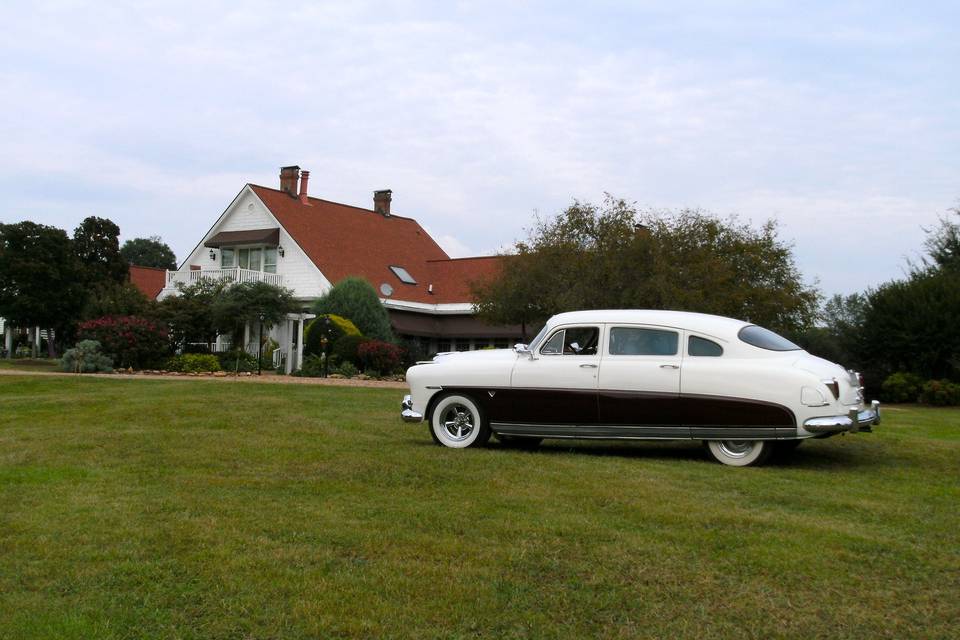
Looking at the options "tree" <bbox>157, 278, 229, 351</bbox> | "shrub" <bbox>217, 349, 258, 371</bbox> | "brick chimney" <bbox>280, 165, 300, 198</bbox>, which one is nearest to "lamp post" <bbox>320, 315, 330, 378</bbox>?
"shrub" <bbox>217, 349, 258, 371</bbox>

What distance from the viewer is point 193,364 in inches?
1101

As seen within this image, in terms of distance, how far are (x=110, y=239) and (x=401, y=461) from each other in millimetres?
41511

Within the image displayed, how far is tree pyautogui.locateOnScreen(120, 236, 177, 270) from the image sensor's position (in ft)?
338

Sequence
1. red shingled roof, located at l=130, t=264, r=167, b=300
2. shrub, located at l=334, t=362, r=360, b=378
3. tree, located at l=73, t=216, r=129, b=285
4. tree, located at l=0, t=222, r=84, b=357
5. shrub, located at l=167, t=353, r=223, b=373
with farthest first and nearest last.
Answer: red shingled roof, located at l=130, t=264, r=167, b=300
tree, located at l=73, t=216, r=129, b=285
tree, located at l=0, t=222, r=84, b=357
shrub, located at l=334, t=362, r=360, b=378
shrub, located at l=167, t=353, r=223, b=373

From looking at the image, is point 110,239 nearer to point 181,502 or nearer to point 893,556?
point 181,502

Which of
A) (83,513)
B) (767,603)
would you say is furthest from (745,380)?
(83,513)

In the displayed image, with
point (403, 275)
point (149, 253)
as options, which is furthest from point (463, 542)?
point (149, 253)

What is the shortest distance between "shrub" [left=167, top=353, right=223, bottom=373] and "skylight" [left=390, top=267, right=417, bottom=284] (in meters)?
→ 13.8

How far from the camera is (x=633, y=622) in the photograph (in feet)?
18.5

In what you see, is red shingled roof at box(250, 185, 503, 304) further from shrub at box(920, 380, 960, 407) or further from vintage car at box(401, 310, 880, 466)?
vintage car at box(401, 310, 880, 466)

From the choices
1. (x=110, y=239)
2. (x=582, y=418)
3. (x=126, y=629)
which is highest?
(x=110, y=239)

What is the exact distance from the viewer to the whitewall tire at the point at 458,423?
12008mm

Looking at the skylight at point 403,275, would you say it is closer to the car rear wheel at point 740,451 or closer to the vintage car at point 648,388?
the vintage car at point 648,388

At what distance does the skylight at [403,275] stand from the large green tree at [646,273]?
21.1ft
